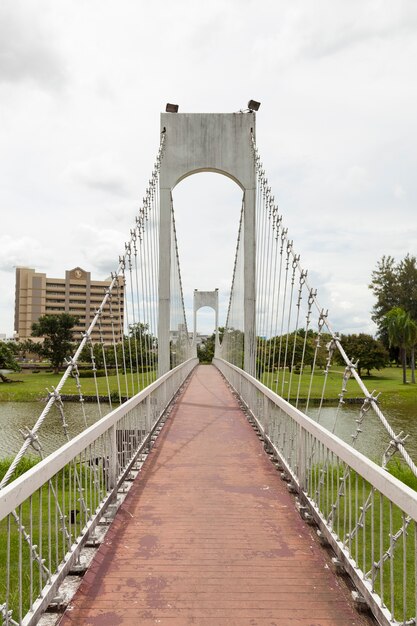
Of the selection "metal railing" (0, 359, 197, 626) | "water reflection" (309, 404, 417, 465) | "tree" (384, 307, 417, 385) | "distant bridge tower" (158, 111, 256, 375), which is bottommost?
"water reflection" (309, 404, 417, 465)

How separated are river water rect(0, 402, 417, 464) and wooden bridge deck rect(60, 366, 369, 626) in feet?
20.8

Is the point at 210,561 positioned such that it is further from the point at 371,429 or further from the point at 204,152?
the point at 371,429

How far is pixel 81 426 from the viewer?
18406 millimetres

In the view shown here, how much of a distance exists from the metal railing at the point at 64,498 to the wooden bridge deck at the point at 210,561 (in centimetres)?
16

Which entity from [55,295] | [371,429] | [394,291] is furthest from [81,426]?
[55,295]

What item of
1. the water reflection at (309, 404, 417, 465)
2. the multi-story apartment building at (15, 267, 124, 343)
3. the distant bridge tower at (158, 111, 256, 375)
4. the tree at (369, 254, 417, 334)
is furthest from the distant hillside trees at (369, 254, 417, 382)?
the multi-story apartment building at (15, 267, 124, 343)

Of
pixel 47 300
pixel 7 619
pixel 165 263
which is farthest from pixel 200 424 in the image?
pixel 47 300

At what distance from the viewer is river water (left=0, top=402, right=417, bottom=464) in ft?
44.4

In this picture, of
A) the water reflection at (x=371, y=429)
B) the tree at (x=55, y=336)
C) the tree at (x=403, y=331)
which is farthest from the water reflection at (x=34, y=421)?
the tree at (x=403, y=331)

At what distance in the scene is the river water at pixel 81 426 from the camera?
13.5 m

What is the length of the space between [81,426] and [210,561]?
16.5m

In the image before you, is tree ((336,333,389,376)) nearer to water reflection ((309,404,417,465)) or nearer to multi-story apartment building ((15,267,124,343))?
water reflection ((309,404,417,465))

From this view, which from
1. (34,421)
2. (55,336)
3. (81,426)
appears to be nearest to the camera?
(81,426)

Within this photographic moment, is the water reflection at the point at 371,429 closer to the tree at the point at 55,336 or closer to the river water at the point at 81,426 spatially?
the river water at the point at 81,426
